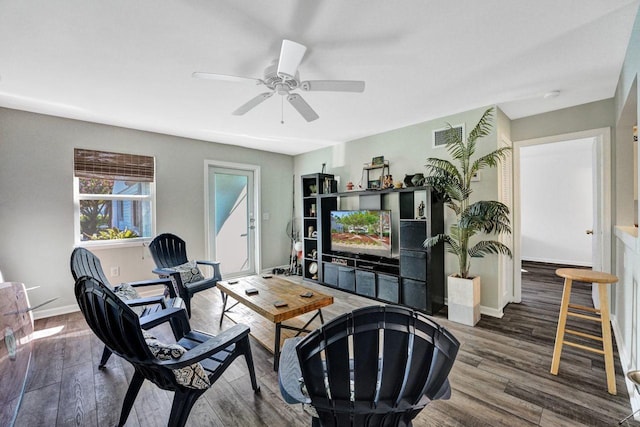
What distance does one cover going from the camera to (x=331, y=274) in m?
4.43

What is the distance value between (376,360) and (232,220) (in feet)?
15.1

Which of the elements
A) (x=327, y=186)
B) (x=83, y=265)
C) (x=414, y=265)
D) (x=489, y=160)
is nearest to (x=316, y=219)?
(x=327, y=186)

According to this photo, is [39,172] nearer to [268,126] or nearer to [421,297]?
[268,126]

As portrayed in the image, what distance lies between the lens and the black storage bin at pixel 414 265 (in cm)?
328

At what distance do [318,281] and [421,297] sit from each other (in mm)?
1876

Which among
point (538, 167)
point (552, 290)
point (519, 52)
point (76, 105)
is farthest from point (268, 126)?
point (538, 167)

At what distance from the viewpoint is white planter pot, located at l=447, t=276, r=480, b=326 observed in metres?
2.96

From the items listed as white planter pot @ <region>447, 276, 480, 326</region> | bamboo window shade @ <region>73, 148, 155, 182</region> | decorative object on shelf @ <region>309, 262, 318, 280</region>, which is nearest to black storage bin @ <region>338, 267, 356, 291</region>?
decorative object on shelf @ <region>309, 262, 318, 280</region>

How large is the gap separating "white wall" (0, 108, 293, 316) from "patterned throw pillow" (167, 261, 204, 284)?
38.3 inches

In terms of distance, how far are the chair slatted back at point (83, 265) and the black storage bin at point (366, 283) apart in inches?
115

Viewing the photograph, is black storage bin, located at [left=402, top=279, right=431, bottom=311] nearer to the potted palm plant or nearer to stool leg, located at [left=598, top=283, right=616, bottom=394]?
the potted palm plant

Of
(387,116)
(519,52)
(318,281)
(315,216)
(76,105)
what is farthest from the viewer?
(315,216)

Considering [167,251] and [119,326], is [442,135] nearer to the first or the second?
[119,326]

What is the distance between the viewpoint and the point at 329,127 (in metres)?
3.97
